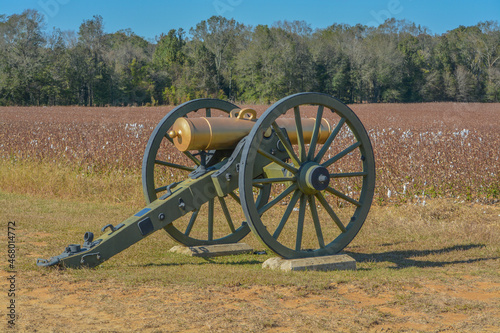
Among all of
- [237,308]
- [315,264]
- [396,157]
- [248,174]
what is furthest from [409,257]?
[396,157]

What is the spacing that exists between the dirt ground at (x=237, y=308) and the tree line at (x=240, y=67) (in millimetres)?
61530

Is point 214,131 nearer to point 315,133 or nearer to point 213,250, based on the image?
point 315,133

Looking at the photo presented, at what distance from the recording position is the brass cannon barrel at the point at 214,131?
236 inches

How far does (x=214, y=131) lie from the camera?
608 centimetres

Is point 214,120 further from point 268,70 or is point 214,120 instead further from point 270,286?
point 268,70

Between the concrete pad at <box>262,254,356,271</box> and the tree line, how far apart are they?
199 ft

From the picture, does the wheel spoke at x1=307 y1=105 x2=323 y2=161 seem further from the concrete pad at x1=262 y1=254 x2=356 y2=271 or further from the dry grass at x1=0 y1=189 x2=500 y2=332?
the dry grass at x1=0 y1=189 x2=500 y2=332

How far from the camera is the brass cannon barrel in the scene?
19.7 ft

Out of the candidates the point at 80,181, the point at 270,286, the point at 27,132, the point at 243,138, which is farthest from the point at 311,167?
the point at 27,132

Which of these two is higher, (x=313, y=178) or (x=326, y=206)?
(x=313, y=178)

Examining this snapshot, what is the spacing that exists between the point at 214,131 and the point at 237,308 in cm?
208

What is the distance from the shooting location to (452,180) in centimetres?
1064

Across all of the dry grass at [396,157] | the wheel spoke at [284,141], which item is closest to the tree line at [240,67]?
the dry grass at [396,157]

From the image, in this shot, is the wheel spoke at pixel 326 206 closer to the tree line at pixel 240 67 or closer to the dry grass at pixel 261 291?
the dry grass at pixel 261 291
